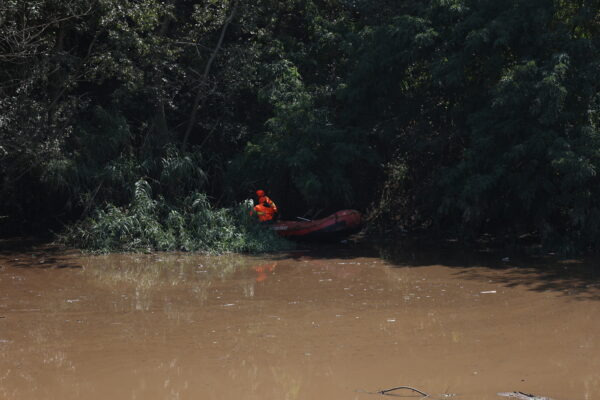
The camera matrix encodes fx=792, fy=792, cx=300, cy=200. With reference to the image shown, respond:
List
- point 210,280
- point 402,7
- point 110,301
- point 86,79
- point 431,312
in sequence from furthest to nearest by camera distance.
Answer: point 402,7, point 86,79, point 210,280, point 110,301, point 431,312

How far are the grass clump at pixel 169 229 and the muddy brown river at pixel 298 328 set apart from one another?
38.1 inches

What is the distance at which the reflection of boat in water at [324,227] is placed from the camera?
1535 cm

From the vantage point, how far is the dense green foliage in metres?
13.2

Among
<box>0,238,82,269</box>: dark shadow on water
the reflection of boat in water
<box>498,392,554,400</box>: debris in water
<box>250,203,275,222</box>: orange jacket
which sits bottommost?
<box>498,392,554,400</box>: debris in water

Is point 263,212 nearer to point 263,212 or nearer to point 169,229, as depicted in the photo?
point 263,212

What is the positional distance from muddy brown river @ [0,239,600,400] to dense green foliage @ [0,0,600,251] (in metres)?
1.58

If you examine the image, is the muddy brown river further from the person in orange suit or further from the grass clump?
the person in orange suit

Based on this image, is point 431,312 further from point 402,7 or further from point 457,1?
point 402,7

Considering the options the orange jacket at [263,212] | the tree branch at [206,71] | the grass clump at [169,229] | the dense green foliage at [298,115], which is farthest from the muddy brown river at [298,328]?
the tree branch at [206,71]

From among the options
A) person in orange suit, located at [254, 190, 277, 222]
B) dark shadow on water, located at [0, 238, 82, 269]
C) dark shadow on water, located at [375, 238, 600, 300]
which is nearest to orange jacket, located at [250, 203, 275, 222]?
person in orange suit, located at [254, 190, 277, 222]

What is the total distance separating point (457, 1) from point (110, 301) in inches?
315

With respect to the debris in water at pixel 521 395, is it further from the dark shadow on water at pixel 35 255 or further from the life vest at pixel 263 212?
the life vest at pixel 263 212

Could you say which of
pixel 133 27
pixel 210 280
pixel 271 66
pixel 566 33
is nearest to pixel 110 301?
pixel 210 280

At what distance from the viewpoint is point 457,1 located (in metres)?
14.0
